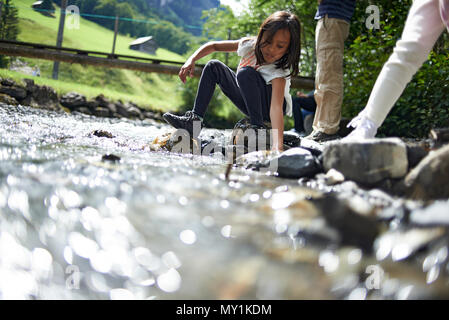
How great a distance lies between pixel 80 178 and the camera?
54.5 inches

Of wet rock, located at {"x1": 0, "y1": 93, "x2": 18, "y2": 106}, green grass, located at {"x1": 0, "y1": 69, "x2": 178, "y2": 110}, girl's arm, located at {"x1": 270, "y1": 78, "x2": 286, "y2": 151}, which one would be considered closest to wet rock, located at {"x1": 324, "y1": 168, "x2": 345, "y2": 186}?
girl's arm, located at {"x1": 270, "y1": 78, "x2": 286, "y2": 151}

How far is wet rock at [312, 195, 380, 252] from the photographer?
946mm

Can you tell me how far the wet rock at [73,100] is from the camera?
853 cm

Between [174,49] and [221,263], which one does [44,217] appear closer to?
[221,263]

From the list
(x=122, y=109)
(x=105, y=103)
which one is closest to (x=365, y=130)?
(x=105, y=103)

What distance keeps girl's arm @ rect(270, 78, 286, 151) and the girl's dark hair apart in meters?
0.14

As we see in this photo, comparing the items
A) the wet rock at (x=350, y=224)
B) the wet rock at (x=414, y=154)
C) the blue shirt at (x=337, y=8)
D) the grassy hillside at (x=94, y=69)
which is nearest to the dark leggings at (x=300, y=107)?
the blue shirt at (x=337, y=8)

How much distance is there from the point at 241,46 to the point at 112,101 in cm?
790

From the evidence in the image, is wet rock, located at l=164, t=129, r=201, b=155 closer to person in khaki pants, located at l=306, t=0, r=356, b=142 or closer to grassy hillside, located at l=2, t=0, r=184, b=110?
person in khaki pants, located at l=306, t=0, r=356, b=142

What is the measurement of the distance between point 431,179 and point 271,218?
0.74 m

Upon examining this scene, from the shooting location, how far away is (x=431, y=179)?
134 cm

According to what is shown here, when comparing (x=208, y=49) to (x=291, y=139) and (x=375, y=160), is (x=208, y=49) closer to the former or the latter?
(x=291, y=139)

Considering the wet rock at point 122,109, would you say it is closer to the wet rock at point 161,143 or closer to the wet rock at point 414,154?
the wet rock at point 161,143

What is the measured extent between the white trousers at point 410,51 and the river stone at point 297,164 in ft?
1.34
